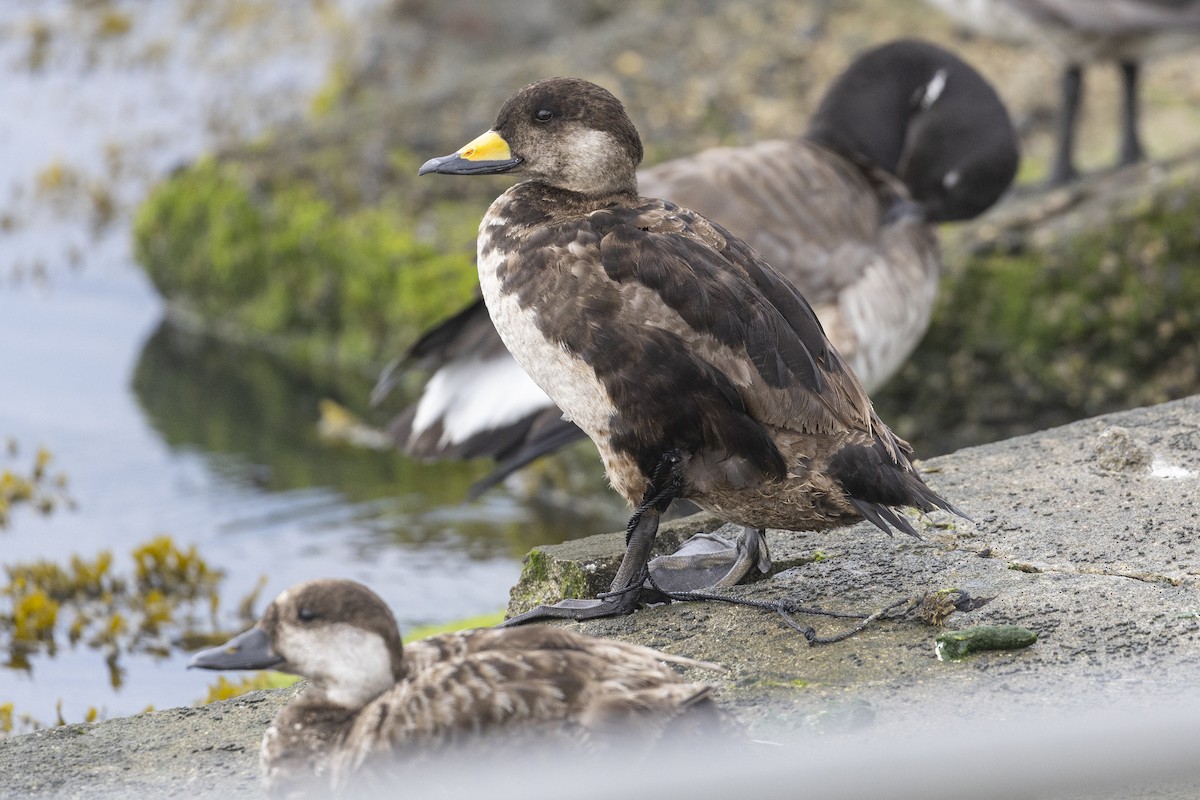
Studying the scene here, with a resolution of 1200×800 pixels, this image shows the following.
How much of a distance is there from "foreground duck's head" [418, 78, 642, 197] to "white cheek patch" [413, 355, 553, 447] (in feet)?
5.34

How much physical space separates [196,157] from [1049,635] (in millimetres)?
9110

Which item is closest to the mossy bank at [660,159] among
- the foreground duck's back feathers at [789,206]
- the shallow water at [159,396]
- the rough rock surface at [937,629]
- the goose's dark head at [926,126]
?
the shallow water at [159,396]

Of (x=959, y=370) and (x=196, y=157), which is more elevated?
(x=196, y=157)

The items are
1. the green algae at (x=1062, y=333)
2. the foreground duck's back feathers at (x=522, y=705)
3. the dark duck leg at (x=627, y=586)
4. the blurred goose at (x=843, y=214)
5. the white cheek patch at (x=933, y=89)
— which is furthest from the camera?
the green algae at (x=1062, y=333)

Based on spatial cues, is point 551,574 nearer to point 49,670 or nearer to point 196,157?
point 49,670

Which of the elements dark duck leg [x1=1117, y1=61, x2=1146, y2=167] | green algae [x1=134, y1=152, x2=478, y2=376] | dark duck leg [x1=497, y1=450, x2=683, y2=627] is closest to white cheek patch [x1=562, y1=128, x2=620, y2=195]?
dark duck leg [x1=497, y1=450, x2=683, y2=627]

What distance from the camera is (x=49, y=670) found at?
5.07 m

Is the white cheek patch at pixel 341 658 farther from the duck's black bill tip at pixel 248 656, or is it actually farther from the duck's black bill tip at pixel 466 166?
the duck's black bill tip at pixel 466 166

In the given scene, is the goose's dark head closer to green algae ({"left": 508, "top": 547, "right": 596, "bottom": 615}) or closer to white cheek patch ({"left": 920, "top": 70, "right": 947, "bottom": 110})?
white cheek patch ({"left": 920, "top": 70, "right": 947, "bottom": 110})

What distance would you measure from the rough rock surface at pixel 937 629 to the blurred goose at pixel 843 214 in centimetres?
140

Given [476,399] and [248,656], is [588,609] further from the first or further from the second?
[476,399]

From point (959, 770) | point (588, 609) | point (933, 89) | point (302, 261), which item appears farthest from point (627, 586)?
point (302, 261)

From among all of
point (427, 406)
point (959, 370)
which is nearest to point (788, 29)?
point (959, 370)

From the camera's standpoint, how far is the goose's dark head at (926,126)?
258 inches
